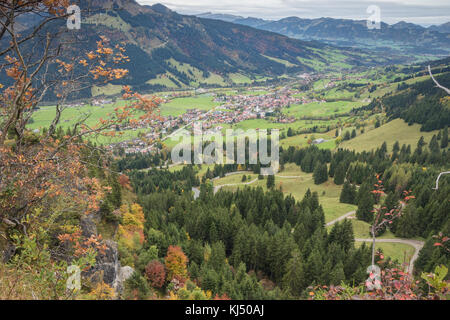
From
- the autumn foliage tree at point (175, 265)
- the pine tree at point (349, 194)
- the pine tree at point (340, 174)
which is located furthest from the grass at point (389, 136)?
the autumn foliage tree at point (175, 265)

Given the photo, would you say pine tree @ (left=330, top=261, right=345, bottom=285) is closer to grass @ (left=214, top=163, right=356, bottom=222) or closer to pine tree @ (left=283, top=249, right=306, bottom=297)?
pine tree @ (left=283, top=249, right=306, bottom=297)

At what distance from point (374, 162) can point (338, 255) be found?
79.9 m

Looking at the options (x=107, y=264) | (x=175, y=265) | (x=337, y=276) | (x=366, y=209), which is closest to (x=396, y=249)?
(x=366, y=209)

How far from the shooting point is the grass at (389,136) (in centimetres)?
15152

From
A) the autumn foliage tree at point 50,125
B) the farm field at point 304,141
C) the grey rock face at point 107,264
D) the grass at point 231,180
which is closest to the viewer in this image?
the autumn foliage tree at point 50,125

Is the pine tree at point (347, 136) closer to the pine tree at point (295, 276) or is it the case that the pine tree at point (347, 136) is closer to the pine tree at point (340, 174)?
the pine tree at point (340, 174)

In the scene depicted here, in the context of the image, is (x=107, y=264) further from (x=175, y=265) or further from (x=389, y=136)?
(x=389, y=136)

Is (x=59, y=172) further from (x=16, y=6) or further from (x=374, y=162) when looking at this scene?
(x=374, y=162)

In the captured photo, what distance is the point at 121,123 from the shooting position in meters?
11.8

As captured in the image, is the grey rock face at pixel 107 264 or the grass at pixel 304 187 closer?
the grey rock face at pixel 107 264

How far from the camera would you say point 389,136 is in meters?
162

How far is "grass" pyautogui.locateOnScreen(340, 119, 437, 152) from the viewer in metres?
152

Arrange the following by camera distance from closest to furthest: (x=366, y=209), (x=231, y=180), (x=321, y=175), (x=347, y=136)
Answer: (x=366, y=209) → (x=321, y=175) → (x=231, y=180) → (x=347, y=136)

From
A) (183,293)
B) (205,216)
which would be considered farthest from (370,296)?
(205,216)
